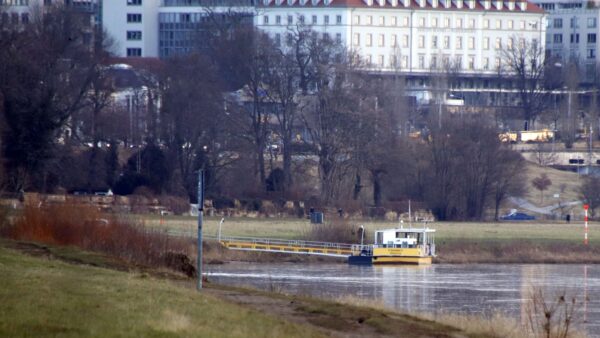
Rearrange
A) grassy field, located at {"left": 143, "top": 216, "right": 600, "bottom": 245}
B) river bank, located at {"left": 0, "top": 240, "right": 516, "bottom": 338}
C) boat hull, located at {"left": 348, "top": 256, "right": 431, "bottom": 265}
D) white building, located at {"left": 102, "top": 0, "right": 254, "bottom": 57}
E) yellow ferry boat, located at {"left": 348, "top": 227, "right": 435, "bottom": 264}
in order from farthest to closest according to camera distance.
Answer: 1. white building, located at {"left": 102, "top": 0, "right": 254, "bottom": 57}
2. grassy field, located at {"left": 143, "top": 216, "right": 600, "bottom": 245}
3. yellow ferry boat, located at {"left": 348, "top": 227, "right": 435, "bottom": 264}
4. boat hull, located at {"left": 348, "top": 256, "right": 431, "bottom": 265}
5. river bank, located at {"left": 0, "top": 240, "right": 516, "bottom": 338}

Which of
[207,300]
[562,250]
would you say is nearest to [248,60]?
[562,250]

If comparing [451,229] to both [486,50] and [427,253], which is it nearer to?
[427,253]

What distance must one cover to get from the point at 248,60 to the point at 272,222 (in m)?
23.8

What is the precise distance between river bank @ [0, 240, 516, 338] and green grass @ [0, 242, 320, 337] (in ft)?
0.04

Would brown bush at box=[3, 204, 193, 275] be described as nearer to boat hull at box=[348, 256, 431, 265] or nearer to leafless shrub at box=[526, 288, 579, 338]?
leafless shrub at box=[526, 288, 579, 338]

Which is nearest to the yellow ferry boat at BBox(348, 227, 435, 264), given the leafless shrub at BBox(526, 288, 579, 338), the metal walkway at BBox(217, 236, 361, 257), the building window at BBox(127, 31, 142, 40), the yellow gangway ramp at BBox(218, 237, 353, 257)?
the metal walkway at BBox(217, 236, 361, 257)

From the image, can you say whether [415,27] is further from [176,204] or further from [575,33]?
[176,204]

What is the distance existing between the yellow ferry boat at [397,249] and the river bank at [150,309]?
33.6m

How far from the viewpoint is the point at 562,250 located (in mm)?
69812

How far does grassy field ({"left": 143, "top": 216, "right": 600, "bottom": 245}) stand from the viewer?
70.2m

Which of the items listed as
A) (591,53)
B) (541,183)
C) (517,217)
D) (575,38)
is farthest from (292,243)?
(575,38)

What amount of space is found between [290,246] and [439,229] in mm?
13884

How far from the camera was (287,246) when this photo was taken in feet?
216

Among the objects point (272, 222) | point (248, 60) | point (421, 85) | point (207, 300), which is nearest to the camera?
point (207, 300)
